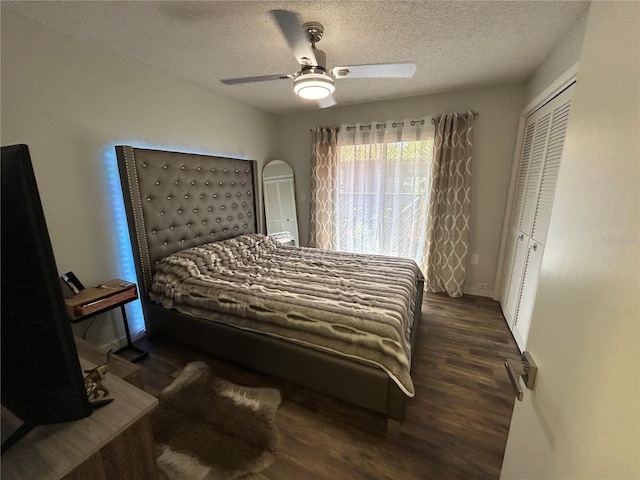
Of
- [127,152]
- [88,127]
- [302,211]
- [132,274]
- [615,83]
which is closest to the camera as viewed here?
[615,83]

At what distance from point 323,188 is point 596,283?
3277 millimetres

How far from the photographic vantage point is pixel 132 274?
225 centimetres

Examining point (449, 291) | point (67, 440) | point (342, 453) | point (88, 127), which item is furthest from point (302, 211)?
point (67, 440)

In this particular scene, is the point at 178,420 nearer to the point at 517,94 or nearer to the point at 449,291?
the point at 449,291

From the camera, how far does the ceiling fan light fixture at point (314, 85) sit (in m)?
1.52

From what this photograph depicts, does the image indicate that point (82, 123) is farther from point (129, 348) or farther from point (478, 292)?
point (478, 292)

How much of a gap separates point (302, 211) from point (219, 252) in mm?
1692

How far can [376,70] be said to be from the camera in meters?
1.65

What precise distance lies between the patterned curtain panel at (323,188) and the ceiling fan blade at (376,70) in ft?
5.76

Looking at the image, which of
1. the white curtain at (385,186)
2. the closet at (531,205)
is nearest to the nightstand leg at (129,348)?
the white curtain at (385,186)

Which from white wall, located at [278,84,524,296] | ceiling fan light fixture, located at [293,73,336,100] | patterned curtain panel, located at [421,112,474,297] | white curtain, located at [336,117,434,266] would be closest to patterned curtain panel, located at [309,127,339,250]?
white curtain, located at [336,117,434,266]

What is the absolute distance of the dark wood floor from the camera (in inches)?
50.3

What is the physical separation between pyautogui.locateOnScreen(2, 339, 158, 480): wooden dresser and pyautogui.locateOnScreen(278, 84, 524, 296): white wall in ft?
11.0

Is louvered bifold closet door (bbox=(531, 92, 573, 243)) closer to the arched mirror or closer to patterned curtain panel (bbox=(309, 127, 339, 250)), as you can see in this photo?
patterned curtain panel (bbox=(309, 127, 339, 250))
